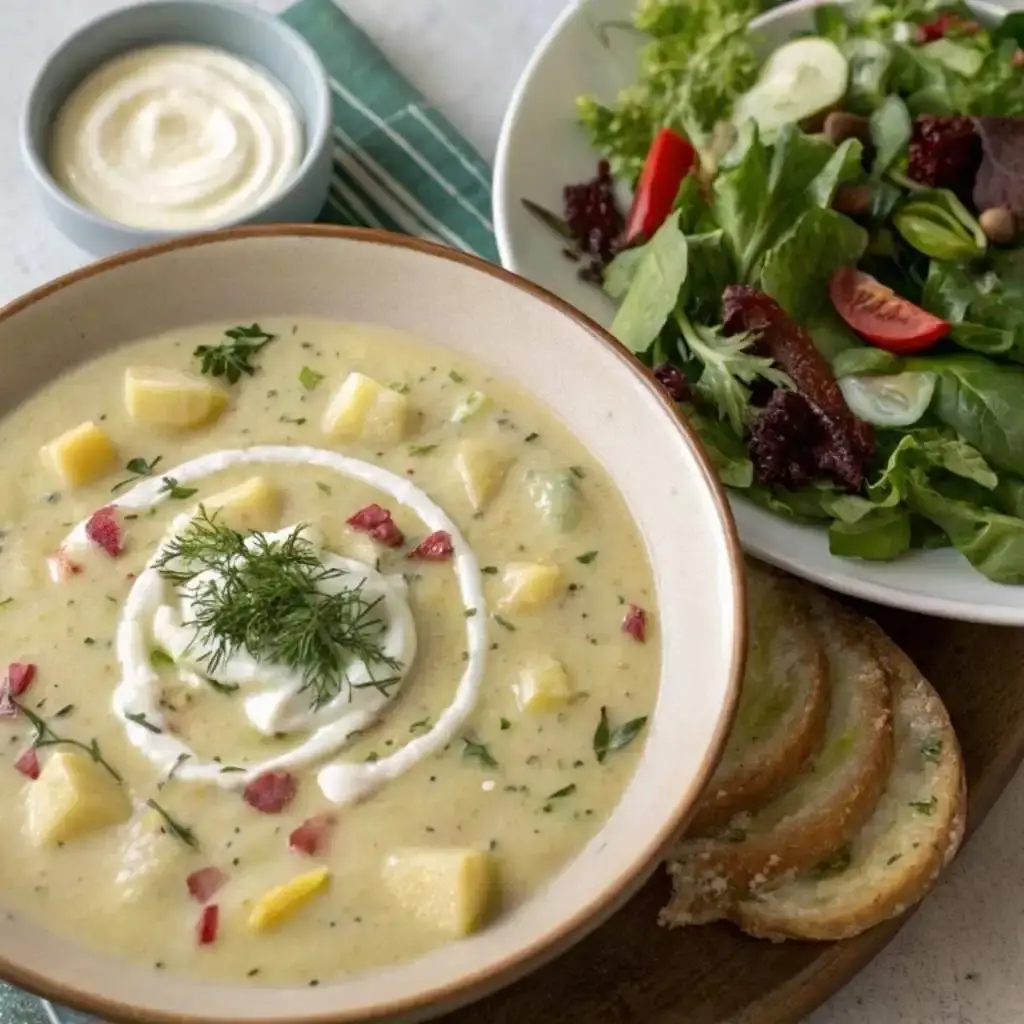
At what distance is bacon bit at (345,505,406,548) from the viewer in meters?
2.29

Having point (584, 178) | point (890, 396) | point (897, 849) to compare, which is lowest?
point (897, 849)

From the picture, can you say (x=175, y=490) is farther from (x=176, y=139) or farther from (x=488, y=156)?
(x=488, y=156)

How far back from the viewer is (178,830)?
79.3 inches

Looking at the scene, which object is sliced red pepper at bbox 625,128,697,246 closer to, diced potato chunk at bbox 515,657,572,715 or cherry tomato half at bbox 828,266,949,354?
cherry tomato half at bbox 828,266,949,354

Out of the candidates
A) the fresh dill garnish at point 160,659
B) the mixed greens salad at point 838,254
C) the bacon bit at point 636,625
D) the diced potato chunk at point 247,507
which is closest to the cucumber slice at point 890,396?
the mixed greens salad at point 838,254

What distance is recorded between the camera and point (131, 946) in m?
1.93

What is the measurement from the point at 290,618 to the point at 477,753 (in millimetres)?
375

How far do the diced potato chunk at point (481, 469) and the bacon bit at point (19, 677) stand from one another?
80 centimetres

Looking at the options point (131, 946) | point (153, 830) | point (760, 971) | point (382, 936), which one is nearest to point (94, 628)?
point (153, 830)

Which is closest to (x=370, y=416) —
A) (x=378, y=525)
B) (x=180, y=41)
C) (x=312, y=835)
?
(x=378, y=525)

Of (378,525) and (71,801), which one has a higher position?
(71,801)

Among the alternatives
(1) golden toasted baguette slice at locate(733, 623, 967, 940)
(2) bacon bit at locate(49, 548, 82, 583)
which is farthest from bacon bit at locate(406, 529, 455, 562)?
(1) golden toasted baguette slice at locate(733, 623, 967, 940)

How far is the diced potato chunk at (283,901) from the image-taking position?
1.95 m

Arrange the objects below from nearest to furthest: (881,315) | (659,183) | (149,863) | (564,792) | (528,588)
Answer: (149,863) < (564,792) < (528,588) < (881,315) < (659,183)
